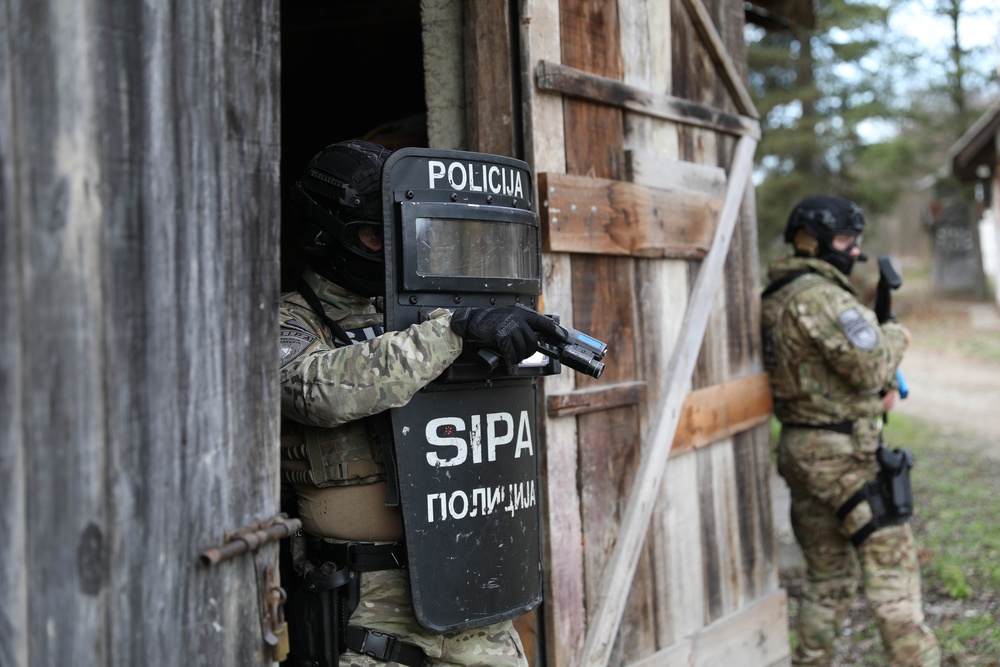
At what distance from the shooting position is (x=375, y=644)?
2387 mm

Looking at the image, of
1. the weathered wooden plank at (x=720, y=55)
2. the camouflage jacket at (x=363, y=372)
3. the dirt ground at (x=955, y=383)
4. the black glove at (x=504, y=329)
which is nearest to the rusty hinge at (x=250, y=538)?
the camouflage jacket at (x=363, y=372)

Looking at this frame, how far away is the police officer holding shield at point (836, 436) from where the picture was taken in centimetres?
426

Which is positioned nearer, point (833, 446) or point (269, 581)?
point (269, 581)

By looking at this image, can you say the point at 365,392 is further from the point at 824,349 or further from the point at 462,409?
the point at 824,349

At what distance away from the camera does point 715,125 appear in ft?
13.6

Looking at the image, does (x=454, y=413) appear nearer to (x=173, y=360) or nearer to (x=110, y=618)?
(x=173, y=360)

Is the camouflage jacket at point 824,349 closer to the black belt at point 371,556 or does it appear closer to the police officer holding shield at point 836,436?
the police officer holding shield at point 836,436

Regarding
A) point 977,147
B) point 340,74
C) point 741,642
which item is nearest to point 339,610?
point 741,642

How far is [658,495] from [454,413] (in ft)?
5.11

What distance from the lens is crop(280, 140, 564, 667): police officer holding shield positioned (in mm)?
2264

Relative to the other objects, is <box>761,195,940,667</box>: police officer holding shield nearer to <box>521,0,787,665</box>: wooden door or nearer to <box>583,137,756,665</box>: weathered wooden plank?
<box>521,0,787,665</box>: wooden door

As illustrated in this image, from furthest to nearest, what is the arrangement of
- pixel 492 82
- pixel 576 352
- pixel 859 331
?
pixel 859 331, pixel 492 82, pixel 576 352

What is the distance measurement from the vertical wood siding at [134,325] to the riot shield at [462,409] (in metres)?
0.41

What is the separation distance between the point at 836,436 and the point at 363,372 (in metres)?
2.91
